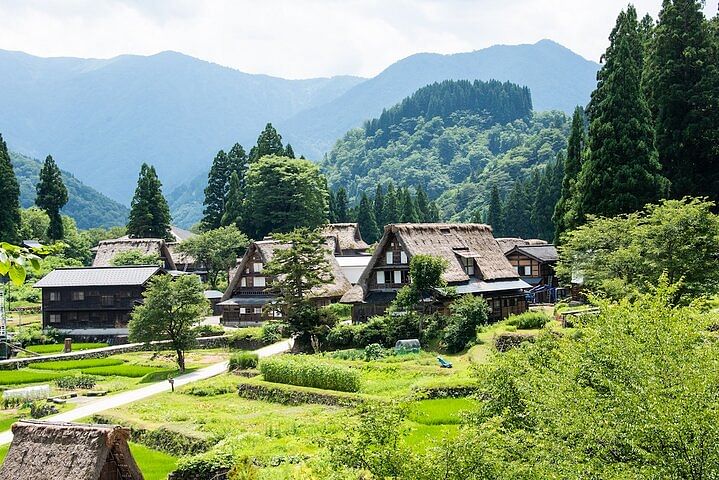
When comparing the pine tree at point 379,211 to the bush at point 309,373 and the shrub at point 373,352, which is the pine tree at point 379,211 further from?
the bush at point 309,373

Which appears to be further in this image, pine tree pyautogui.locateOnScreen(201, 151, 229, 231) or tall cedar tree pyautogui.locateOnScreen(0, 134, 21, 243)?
pine tree pyautogui.locateOnScreen(201, 151, 229, 231)

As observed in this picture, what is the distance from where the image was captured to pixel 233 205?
75.4 meters

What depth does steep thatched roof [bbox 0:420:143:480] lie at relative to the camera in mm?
15789

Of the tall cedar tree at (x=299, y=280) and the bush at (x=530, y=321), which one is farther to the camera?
the tall cedar tree at (x=299, y=280)

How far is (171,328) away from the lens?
39094mm

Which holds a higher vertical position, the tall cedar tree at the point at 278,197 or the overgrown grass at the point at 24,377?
the tall cedar tree at the point at 278,197

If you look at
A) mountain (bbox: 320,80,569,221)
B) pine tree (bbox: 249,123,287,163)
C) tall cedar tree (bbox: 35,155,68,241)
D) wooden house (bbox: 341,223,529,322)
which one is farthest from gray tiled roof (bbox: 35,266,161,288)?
mountain (bbox: 320,80,569,221)

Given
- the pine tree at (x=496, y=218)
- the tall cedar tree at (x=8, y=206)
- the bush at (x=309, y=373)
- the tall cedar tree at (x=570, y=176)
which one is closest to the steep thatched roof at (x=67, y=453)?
the bush at (x=309, y=373)

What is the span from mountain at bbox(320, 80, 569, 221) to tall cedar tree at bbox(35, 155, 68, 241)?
69288 mm

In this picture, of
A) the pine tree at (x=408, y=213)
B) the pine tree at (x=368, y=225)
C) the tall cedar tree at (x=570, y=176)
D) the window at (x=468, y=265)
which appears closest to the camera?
the window at (x=468, y=265)

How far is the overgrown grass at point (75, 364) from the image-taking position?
40.3 meters

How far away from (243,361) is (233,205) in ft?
135

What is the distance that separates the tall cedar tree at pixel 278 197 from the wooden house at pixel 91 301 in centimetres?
2072

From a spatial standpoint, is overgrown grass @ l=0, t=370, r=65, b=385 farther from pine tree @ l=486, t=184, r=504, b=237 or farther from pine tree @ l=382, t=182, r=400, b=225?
pine tree @ l=486, t=184, r=504, b=237
